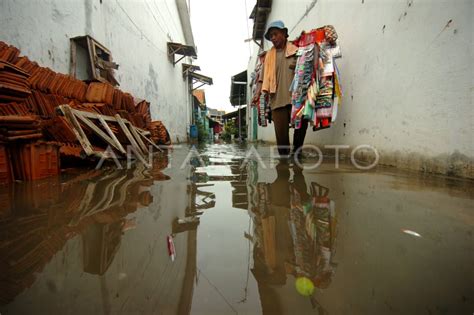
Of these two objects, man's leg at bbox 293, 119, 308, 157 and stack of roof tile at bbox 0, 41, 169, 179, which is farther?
man's leg at bbox 293, 119, 308, 157

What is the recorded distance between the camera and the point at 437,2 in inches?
72.1

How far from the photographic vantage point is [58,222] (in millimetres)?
972

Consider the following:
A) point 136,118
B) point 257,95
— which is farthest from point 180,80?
point 257,95

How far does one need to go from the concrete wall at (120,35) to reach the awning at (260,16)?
3487 mm

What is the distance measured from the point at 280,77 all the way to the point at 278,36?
1.59 ft

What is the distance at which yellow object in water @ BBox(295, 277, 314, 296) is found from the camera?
57cm

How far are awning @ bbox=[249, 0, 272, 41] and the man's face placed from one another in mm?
6672

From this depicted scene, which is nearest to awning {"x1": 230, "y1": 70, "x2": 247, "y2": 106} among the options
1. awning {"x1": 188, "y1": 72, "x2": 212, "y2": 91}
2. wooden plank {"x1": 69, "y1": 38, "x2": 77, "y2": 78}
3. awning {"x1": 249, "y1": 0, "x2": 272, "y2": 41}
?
awning {"x1": 188, "y1": 72, "x2": 212, "y2": 91}

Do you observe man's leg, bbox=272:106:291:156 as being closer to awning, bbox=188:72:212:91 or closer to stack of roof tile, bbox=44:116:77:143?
stack of roof tile, bbox=44:116:77:143

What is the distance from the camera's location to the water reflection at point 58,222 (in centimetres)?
66

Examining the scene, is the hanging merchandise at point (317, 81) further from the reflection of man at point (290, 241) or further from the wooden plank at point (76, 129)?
the wooden plank at point (76, 129)

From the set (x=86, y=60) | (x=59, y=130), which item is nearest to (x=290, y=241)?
Answer: (x=59, y=130)

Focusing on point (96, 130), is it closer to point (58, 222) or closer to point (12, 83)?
point (12, 83)

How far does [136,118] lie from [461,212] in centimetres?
461
